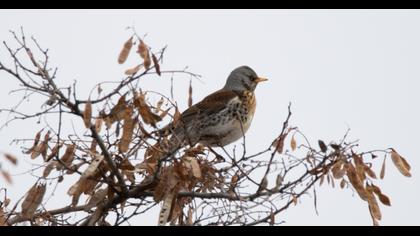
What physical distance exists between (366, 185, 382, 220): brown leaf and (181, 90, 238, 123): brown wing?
3.15 metres

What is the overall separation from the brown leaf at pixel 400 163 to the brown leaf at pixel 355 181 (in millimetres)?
327

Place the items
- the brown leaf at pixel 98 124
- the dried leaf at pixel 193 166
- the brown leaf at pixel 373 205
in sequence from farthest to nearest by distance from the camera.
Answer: the brown leaf at pixel 373 205 < the dried leaf at pixel 193 166 < the brown leaf at pixel 98 124

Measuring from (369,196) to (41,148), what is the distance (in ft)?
7.69

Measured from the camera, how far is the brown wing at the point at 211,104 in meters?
7.96

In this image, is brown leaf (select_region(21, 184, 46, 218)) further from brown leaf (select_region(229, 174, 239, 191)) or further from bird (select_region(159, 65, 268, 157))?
bird (select_region(159, 65, 268, 157))

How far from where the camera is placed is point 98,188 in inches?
211

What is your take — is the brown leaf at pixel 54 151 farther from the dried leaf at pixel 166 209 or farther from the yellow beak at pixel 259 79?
the yellow beak at pixel 259 79

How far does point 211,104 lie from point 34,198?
3.42 metres

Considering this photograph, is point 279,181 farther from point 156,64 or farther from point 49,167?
point 49,167

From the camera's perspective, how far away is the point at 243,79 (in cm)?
896

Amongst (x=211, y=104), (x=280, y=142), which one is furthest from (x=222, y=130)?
(x=280, y=142)

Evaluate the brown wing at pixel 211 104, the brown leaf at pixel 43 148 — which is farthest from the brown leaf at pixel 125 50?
the brown wing at pixel 211 104
